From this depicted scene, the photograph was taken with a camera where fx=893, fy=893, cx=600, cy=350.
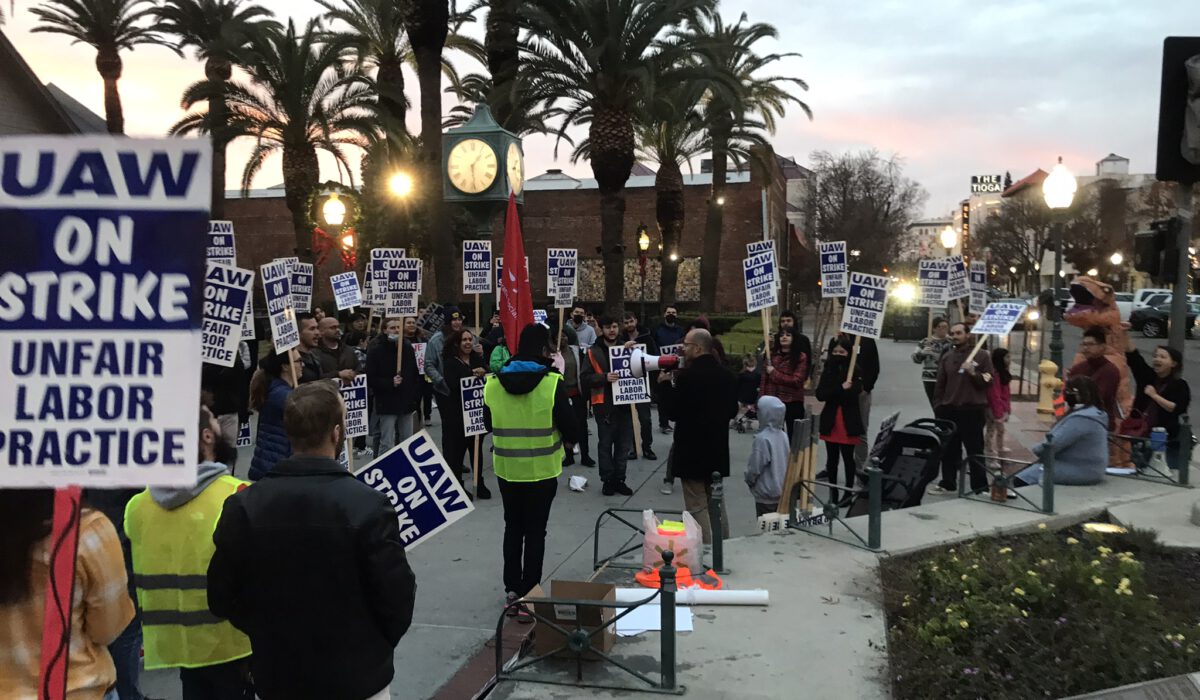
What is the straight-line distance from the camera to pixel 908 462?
8.42m

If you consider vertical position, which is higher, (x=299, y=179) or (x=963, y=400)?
(x=299, y=179)

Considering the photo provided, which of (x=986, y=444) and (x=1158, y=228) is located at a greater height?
(x=1158, y=228)

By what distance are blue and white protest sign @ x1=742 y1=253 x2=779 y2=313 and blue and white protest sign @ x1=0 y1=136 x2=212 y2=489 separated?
8455mm

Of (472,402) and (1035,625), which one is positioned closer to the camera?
(1035,625)

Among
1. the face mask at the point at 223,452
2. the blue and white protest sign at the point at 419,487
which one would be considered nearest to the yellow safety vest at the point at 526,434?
the blue and white protest sign at the point at 419,487

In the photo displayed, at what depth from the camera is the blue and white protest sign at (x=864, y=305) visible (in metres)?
9.32

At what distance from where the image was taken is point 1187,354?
2794 centimetres

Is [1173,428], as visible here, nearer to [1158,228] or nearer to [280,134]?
[1158,228]

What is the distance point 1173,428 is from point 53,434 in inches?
429

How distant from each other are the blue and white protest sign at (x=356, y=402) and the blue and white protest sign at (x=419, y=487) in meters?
4.96

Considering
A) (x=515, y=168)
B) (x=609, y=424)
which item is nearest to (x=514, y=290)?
(x=609, y=424)

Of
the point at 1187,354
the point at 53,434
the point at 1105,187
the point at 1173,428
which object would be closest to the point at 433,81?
the point at 1173,428

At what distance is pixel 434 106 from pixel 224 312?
36.3 ft

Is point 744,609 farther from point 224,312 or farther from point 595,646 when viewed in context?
point 224,312
